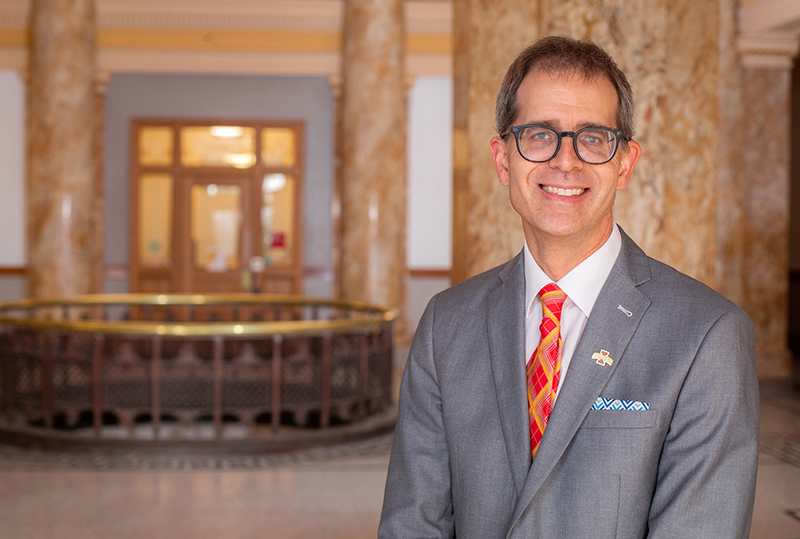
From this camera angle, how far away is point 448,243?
13.3 meters

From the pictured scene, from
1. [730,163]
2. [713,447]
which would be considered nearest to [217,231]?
[730,163]

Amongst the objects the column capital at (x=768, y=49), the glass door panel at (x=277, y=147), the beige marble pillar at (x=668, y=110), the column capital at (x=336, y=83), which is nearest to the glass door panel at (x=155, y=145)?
the glass door panel at (x=277, y=147)

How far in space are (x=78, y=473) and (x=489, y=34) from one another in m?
4.12

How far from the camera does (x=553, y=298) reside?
1.67 m

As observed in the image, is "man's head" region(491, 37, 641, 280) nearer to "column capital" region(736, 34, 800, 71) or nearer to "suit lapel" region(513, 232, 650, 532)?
"suit lapel" region(513, 232, 650, 532)

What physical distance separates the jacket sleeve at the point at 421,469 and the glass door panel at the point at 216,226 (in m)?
11.7

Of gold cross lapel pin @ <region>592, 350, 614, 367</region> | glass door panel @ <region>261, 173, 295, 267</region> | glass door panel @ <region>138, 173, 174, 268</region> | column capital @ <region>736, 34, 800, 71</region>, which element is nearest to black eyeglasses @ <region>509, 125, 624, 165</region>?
gold cross lapel pin @ <region>592, 350, 614, 367</region>

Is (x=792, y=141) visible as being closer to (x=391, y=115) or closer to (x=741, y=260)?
(x=741, y=260)

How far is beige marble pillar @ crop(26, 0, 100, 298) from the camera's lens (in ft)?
32.2

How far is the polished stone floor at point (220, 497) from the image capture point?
4453mm

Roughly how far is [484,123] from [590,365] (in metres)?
2.45

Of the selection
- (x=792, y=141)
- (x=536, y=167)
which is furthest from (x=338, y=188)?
(x=536, y=167)

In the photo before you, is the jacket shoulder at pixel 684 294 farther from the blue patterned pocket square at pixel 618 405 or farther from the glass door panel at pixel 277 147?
the glass door panel at pixel 277 147

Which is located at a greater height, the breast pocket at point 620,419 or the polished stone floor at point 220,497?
the breast pocket at point 620,419
